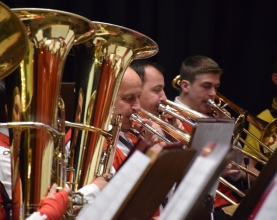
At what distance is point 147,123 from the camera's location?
2574 millimetres

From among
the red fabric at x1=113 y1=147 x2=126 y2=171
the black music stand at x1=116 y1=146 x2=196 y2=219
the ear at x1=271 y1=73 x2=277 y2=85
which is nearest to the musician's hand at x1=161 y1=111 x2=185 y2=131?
the red fabric at x1=113 y1=147 x2=126 y2=171

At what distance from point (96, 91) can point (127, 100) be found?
1.39 feet

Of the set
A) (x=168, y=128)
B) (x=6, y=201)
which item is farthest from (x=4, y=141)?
(x=168, y=128)

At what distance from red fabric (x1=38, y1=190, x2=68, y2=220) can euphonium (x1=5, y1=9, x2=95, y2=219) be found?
0.17 feet

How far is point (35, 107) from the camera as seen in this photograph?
5.43ft

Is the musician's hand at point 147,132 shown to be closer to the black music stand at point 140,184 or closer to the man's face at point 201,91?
the man's face at point 201,91

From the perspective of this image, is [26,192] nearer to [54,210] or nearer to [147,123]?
[54,210]

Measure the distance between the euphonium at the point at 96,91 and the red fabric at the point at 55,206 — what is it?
30cm

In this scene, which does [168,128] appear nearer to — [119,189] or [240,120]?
[240,120]

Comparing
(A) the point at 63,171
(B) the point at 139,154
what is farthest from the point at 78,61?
(B) the point at 139,154

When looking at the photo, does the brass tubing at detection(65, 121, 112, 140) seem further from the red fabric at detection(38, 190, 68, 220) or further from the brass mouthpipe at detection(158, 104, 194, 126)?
the brass mouthpipe at detection(158, 104, 194, 126)

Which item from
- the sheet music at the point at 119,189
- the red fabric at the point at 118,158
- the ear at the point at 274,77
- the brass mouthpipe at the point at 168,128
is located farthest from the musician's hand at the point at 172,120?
the sheet music at the point at 119,189

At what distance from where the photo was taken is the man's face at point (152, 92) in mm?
2994

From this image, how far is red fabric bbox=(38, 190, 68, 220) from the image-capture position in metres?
1.57
